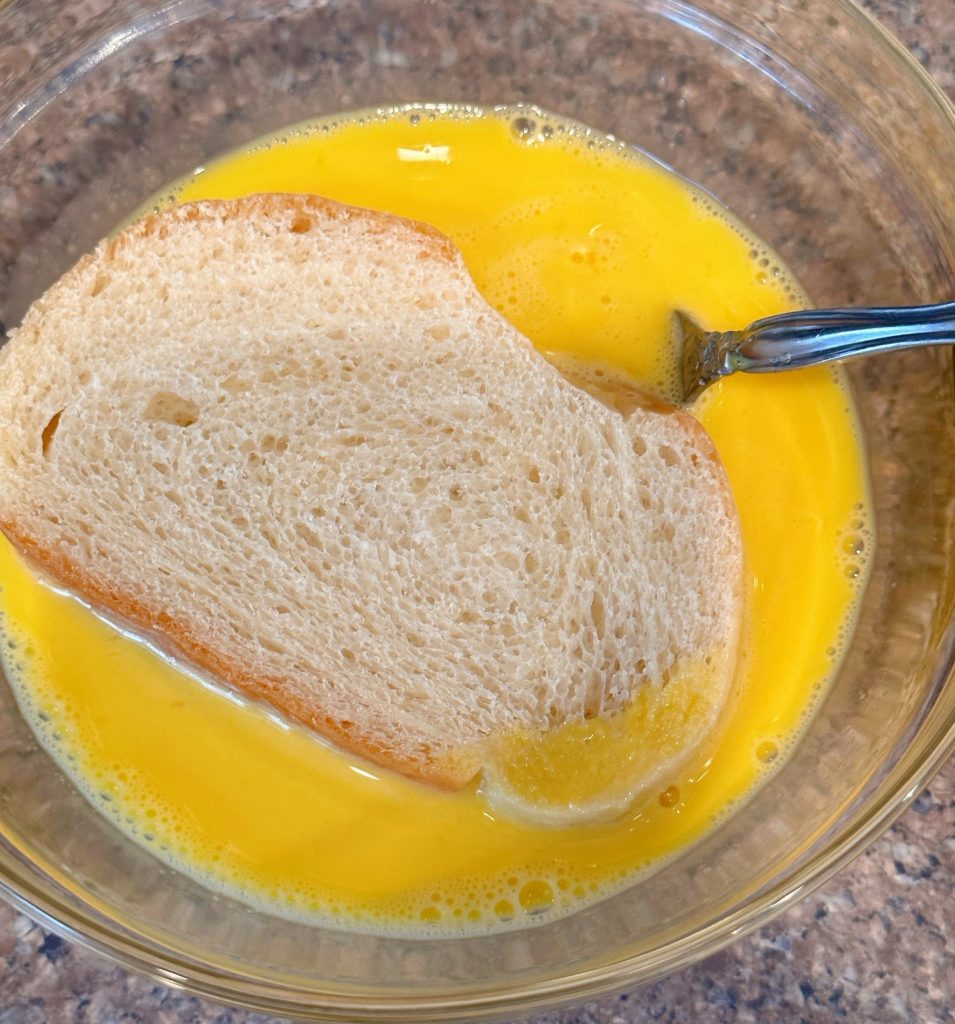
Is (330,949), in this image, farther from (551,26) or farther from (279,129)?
(551,26)

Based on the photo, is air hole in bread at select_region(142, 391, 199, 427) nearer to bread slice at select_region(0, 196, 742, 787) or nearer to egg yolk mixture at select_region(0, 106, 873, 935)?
bread slice at select_region(0, 196, 742, 787)

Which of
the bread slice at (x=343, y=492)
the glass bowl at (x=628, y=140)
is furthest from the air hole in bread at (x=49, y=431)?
the glass bowl at (x=628, y=140)

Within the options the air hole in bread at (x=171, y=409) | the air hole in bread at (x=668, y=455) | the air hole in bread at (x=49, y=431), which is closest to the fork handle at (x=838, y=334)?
the air hole in bread at (x=668, y=455)

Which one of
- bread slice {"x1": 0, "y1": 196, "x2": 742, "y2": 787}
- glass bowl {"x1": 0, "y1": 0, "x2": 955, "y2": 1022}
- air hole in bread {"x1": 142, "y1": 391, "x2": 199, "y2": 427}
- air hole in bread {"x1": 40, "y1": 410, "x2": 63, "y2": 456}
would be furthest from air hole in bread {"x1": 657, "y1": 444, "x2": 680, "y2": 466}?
air hole in bread {"x1": 40, "y1": 410, "x2": 63, "y2": 456}

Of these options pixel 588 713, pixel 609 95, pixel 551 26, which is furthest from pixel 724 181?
pixel 588 713

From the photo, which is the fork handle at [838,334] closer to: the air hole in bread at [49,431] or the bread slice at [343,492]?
the bread slice at [343,492]

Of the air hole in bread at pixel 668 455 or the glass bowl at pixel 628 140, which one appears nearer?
the glass bowl at pixel 628 140

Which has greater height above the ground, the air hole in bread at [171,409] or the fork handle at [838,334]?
the fork handle at [838,334]
